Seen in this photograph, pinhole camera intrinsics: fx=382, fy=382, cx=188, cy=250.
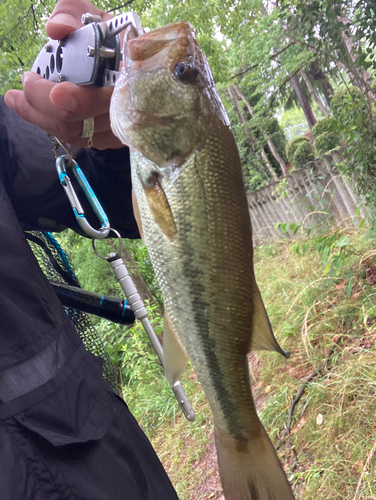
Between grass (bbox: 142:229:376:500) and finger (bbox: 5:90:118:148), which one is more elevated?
finger (bbox: 5:90:118:148)

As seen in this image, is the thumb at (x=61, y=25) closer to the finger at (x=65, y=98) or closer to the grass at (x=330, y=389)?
the finger at (x=65, y=98)

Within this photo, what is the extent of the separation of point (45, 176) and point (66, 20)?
0.58m

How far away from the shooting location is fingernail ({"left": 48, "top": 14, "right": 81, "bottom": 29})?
111 centimetres

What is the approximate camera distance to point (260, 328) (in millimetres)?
1104

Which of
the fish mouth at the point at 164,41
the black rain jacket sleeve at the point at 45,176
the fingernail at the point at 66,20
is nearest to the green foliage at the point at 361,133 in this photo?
the black rain jacket sleeve at the point at 45,176

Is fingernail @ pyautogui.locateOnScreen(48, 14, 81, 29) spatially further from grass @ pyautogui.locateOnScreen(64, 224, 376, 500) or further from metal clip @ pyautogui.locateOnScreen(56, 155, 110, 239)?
grass @ pyautogui.locateOnScreen(64, 224, 376, 500)

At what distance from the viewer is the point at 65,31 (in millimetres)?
1115

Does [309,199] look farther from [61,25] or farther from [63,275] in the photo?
[61,25]

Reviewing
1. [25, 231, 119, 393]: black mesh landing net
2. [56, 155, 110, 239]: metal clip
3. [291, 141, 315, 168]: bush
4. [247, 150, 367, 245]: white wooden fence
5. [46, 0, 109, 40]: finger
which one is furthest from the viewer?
[291, 141, 315, 168]: bush

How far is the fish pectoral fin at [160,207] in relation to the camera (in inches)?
41.5

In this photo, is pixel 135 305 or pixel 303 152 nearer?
pixel 135 305

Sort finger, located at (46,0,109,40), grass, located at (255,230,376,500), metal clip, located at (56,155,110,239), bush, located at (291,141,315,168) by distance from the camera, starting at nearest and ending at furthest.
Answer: finger, located at (46,0,109,40) < metal clip, located at (56,155,110,239) < grass, located at (255,230,376,500) < bush, located at (291,141,315,168)

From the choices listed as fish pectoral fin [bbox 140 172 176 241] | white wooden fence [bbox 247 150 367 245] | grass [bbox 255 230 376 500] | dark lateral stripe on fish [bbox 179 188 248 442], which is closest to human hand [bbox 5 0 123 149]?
fish pectoral fin [bbox 140 172 176 241]

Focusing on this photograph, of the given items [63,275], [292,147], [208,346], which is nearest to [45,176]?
[63,275]
